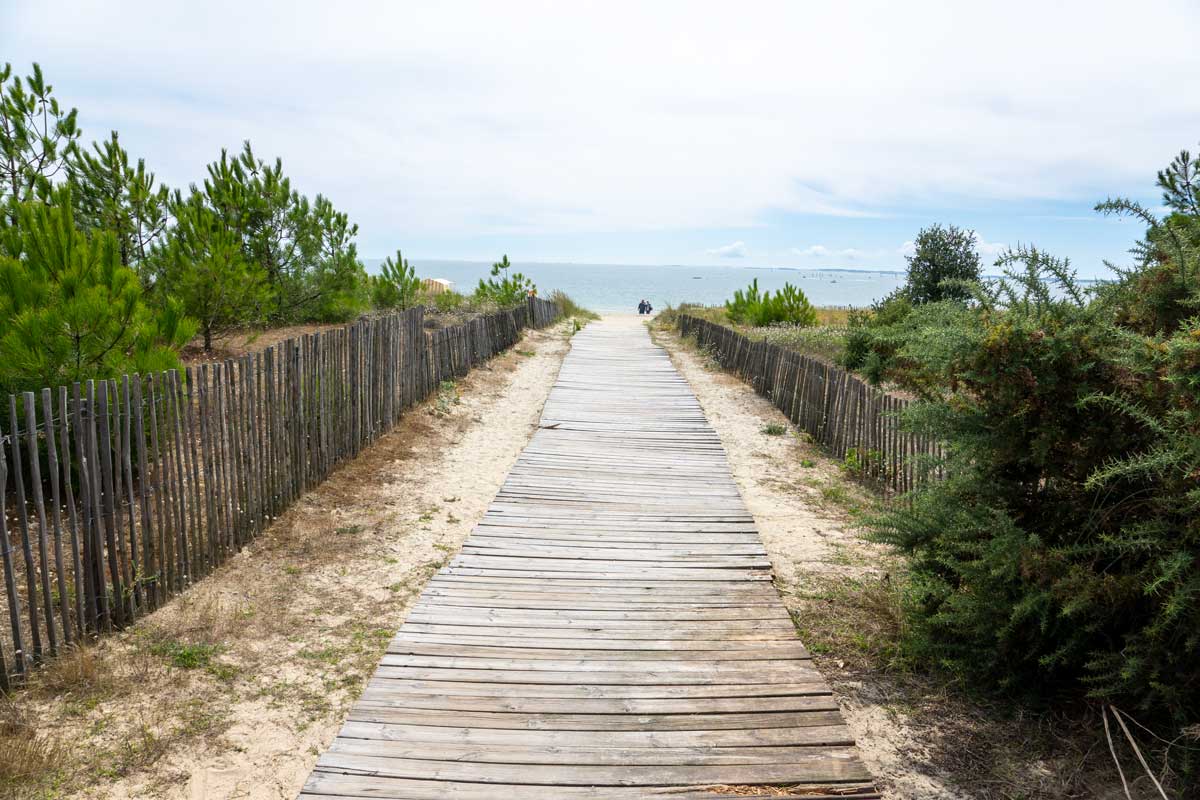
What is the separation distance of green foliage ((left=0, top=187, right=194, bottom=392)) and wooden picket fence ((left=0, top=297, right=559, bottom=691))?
264 mm

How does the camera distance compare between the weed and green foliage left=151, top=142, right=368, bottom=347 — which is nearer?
the weed

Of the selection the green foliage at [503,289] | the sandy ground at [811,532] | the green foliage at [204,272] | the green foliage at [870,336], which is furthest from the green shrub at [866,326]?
the green foliage at [503,289]

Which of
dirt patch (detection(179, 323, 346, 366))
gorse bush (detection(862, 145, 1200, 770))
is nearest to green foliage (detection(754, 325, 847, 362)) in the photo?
dirt patch (detection(179, 323, 346, 366))

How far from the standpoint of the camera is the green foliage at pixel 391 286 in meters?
19.7

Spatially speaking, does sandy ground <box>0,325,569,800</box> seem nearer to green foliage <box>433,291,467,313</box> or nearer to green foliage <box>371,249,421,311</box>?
green foliage <box>371,249,421,311</box>

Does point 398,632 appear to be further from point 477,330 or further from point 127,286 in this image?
point 477,330

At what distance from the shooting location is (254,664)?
13.4 ft

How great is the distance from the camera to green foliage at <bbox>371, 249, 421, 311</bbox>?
64.5ft

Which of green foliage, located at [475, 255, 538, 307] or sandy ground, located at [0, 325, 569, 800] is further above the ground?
green foliage, located at [475, 255, 538, 307]

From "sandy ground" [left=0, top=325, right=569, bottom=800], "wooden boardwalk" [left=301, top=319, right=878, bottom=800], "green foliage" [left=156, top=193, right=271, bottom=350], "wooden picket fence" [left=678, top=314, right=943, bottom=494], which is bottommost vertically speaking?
"sandy ground" [left=0, top=325, right=569, bottom=800]

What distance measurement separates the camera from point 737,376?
1559 centimetres

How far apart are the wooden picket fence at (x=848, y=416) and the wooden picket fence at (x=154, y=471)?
14.8 feet

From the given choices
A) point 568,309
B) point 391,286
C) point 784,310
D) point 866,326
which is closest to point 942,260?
point 866,326

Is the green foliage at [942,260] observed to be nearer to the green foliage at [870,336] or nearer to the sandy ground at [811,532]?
the green foliage at [870,336]
